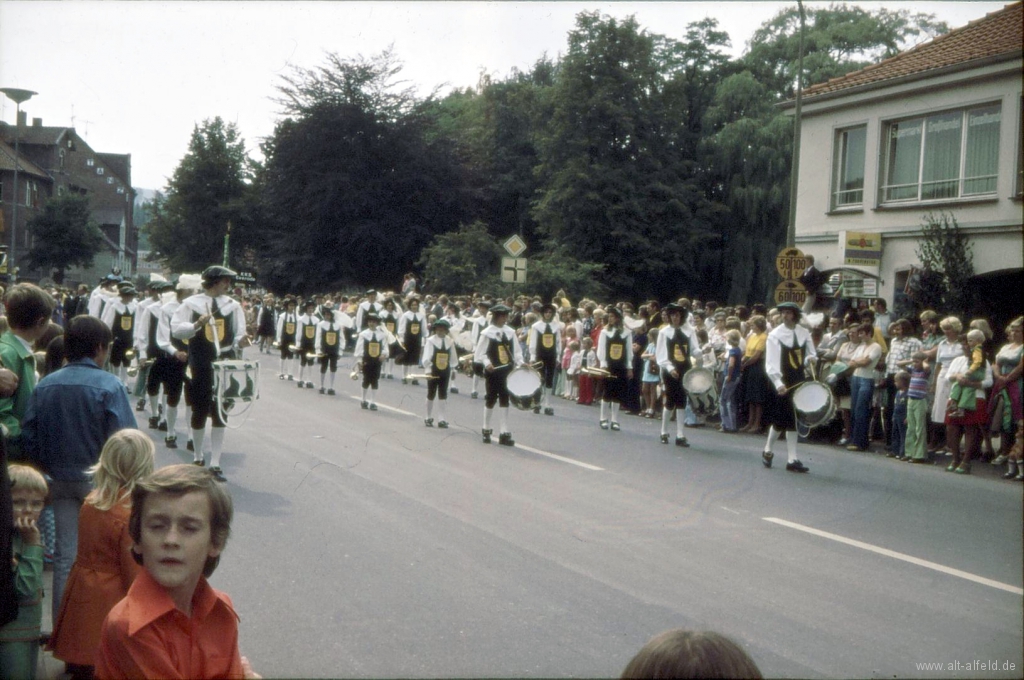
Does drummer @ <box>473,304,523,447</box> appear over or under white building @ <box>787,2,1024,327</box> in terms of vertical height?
under

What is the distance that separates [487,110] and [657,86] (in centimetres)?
2037

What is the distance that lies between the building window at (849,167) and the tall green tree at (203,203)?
42.1m

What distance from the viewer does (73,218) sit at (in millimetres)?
28766

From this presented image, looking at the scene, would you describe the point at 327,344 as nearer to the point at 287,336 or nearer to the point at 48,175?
the point at 287,336

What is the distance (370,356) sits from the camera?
19.5m

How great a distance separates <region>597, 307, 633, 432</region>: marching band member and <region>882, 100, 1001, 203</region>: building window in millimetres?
9265

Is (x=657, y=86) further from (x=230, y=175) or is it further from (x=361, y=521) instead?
(x=361, y=521)

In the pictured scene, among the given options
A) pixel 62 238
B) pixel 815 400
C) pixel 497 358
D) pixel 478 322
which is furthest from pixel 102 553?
pixel 62 238

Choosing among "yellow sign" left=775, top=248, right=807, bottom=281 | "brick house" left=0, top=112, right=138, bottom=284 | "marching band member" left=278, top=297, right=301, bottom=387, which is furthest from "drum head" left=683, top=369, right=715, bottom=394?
"brick house" left=0, top=112, right=138, bottom=284

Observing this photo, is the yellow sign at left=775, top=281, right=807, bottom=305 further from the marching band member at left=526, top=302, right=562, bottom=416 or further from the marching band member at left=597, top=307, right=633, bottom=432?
the marching band member at left=526, top=302, right=562, bottom=416

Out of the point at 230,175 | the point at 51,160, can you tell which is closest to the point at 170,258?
the point at 230,175

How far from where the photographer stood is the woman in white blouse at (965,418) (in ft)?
44.3

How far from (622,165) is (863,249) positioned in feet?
76.9

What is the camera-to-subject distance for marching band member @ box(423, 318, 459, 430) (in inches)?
665
